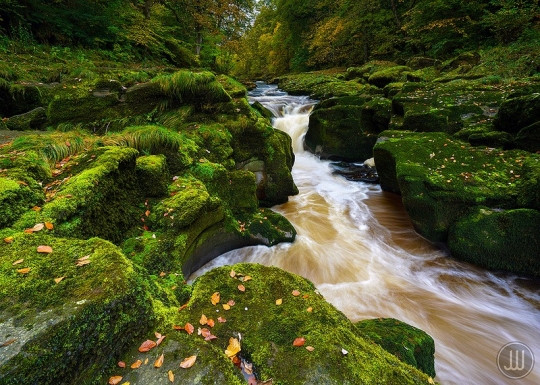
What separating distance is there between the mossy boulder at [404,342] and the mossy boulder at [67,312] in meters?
1.89

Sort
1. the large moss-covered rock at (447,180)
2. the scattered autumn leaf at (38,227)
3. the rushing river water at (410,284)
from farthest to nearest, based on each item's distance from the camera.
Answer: the large moss-covered rock at (447,180)
the rushing river water at (410,284)
the scattered autumn leaf at (38,227)

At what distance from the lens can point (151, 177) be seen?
3.96 m

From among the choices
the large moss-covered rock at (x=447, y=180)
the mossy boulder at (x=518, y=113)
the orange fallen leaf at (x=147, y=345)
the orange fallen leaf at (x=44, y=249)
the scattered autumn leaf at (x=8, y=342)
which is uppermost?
the mossy boulder at (x=518, y=113)

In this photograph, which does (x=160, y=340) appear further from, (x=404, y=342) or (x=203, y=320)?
(x=404, y=342)

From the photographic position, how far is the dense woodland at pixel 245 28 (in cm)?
1020

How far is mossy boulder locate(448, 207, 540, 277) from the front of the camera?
4441mm

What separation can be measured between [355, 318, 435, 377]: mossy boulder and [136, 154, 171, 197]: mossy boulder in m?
3.16

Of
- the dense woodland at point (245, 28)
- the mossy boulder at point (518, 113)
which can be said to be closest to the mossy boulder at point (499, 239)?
the mossy boulder at point (518, 113)

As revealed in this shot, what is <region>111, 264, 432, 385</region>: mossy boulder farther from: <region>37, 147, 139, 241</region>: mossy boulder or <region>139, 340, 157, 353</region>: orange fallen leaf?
<region>37, 147, 139, 241</region>: mossy boulder

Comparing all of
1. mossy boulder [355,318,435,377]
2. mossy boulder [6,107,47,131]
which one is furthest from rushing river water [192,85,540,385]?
mossy boulder [6,107,47,131]

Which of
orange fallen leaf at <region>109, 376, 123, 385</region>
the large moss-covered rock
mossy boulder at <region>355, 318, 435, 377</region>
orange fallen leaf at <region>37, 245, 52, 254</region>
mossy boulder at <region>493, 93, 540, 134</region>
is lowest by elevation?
mossy boulder at <region>355, 318, 435, 377</region>

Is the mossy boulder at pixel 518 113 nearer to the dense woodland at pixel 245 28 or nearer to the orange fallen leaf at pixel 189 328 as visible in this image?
the dense woodland at pixel 245 28

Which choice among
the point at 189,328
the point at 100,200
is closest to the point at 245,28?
the point at 100,200

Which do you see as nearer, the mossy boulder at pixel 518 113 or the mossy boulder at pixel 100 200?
the mossy boulder at pixel 100 200
